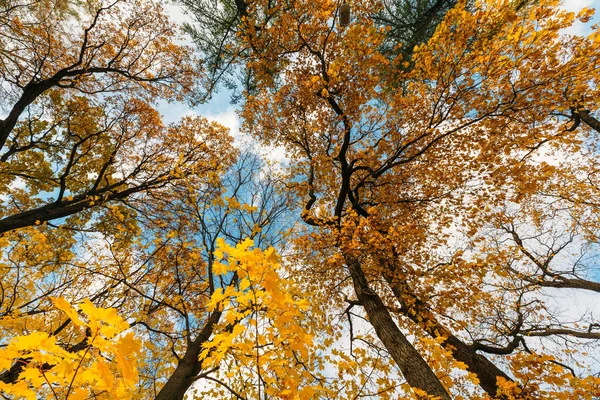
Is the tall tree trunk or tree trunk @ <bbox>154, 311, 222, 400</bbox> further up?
the tall tree trunk

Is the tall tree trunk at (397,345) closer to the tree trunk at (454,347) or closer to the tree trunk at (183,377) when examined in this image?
the tree trunk at (454,347)

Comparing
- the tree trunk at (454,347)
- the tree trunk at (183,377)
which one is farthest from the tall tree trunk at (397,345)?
the tree trunk at (183,377)

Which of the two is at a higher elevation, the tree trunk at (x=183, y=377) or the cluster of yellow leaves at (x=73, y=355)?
the tree trunk at (x=183, y=377)

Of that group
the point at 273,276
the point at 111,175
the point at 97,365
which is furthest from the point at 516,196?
the point at 111,175

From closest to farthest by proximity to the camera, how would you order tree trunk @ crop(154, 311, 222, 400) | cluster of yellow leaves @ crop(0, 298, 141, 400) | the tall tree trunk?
cluster of yellow leaves @ crop(0, 298, 141, 400), tree trunk @ crop(154, 311, 222, 400), the tall tree trunk

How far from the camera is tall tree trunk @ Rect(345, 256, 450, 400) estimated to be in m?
3.69

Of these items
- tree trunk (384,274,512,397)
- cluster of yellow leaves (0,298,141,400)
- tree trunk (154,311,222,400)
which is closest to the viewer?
cluster of yellow leaves (0,298,141,400)

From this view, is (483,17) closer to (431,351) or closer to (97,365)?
(431,351)

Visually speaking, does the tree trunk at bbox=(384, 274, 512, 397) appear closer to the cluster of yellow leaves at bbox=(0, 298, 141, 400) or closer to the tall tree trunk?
the tall tree trunk

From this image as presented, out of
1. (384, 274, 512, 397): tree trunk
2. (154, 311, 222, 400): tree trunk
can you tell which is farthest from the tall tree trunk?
(154, 311, 222, 400): tree trunk

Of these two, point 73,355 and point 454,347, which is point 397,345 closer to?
point 454,347

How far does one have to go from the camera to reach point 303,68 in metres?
6.07

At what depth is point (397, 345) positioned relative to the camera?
4.37 metres

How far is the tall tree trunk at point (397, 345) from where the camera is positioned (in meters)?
3.69
